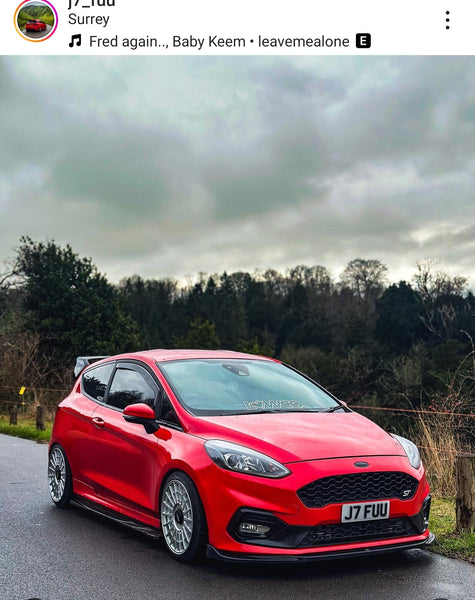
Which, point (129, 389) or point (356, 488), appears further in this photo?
point (129, 389)

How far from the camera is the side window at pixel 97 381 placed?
7.73 meters

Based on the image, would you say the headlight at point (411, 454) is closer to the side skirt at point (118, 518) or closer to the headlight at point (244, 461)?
the headlight at point (244, 461)

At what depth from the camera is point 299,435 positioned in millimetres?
5645

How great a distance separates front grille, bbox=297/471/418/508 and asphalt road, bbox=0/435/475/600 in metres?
0.57

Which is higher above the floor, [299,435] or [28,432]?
[299,435]

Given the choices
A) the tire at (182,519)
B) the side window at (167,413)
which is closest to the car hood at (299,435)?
the side window at (167,413)

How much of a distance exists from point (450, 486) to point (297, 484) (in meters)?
4.67

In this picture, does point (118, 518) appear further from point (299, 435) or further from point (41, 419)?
point (41, 419)

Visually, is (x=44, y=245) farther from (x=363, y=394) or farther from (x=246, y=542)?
(x=246, y=542)

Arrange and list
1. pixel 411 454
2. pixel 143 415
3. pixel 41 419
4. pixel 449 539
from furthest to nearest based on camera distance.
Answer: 1. pixel 41 419
2. pixel 449 539
3. pixel 143 415
4. pixel 411 454

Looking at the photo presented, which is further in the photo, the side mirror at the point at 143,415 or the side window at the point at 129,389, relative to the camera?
the side window at the point at 129,389
